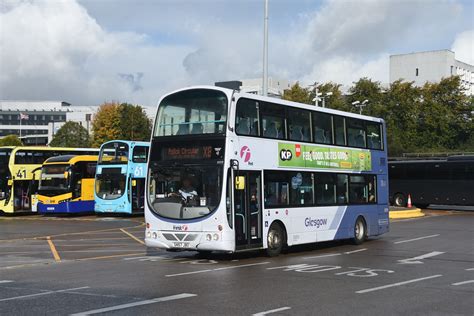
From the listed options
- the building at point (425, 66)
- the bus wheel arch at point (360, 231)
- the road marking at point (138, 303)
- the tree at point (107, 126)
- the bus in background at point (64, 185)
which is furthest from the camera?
the building at point (425, 66)

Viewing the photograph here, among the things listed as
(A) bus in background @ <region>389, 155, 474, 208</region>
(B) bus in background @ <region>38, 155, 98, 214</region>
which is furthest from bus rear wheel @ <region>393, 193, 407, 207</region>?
(B) bus in background @ <region>38, 155, 98, 214</region>

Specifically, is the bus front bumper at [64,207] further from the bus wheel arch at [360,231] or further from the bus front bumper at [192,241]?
the bus front bumper at [192,241]

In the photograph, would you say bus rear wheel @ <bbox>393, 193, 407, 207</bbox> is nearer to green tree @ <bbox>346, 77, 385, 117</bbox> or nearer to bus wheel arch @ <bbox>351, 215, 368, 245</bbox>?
bus wheel arch @ <bbox>351, 215, 368, 245</bbox>

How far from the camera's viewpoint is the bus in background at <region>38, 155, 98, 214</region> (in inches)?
1438

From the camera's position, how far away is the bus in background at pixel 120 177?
3562 centimetres

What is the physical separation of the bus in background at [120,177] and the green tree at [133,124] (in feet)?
154

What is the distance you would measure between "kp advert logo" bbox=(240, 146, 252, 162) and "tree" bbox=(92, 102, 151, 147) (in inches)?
2659

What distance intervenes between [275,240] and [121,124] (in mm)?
69545

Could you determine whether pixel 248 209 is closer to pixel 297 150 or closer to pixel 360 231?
pixel 297 150

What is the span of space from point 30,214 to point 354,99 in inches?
1737

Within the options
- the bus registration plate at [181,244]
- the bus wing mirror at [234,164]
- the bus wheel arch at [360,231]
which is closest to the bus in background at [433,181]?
the bus wheel arch at [360,231]

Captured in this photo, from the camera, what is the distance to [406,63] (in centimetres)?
10975

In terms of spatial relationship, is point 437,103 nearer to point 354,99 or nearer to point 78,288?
point 354,99

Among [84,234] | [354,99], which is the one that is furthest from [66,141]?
[84,234]
